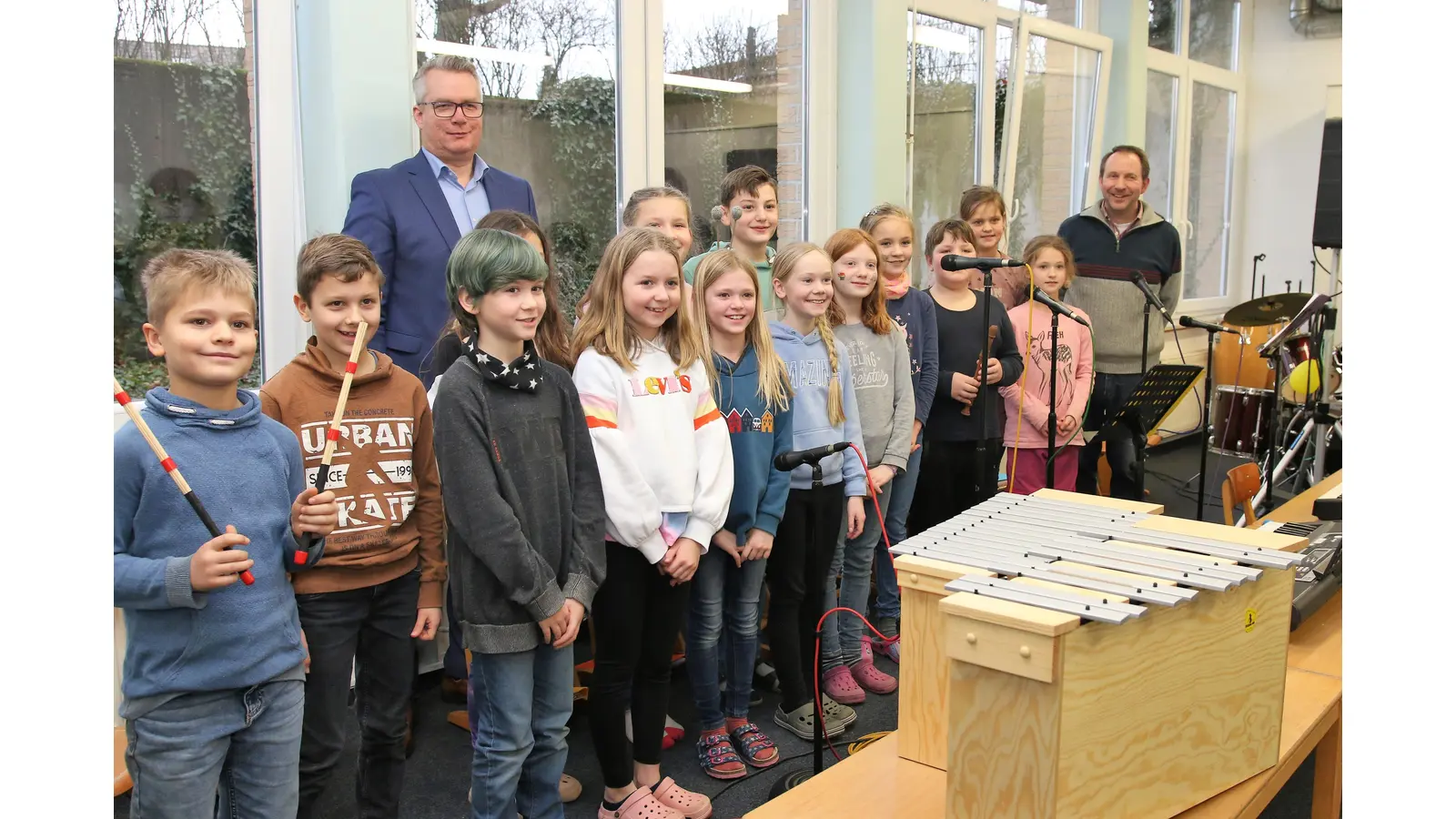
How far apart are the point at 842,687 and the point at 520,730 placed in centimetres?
132

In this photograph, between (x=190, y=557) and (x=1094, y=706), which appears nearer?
(x=1094, y=706)

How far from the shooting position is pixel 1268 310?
5.99m

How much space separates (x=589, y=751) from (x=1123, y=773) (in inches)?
64.6

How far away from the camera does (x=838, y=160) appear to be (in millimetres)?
4949

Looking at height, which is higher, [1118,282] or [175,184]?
[175,184]

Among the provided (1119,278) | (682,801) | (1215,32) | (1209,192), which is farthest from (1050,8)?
(682,801)

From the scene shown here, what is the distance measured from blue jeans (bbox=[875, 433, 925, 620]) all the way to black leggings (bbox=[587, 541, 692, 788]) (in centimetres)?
107

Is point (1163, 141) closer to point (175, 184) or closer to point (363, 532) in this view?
point (175, 184)

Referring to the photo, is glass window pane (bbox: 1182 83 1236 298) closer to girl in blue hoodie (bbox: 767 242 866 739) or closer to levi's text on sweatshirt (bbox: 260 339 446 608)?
girl in blue hoodie (bbox: 767 242 866 739)

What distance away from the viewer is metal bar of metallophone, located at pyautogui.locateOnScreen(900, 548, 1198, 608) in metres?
1.68

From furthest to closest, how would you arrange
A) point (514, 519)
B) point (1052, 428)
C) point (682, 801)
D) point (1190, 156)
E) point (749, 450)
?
1. point (1190, 156)
2. point (1052, 428)
3. point (749, 450)
4. point (682, 801)
5. point (514, 519)

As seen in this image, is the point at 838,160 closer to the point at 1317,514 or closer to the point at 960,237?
the point at 960,237

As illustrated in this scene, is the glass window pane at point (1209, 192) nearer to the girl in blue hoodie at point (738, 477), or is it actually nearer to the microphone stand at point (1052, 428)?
the microphone stand at point (1052, 428)

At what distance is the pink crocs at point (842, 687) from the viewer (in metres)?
3.24
